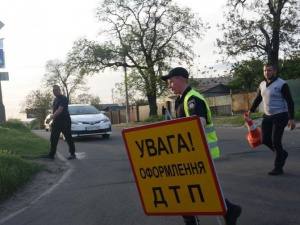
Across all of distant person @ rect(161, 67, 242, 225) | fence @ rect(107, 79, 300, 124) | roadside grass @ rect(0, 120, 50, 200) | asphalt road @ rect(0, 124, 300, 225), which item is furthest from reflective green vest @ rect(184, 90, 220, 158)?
fence @ rect(107, 79, 300, 124)

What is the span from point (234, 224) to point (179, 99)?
4.31ft

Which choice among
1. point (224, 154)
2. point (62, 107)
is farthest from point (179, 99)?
point (62, 107)

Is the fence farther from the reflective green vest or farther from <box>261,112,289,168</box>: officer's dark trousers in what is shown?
the reflective green vest

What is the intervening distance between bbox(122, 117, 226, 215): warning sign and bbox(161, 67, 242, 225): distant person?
0.48 metres

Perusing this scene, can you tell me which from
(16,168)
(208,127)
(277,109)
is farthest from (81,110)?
(208,127)

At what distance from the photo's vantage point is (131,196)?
20.0 ft

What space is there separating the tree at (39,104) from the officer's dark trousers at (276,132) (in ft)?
224

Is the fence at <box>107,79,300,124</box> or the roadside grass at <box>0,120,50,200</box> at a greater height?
the fence at <box>107,79,300,124</box>

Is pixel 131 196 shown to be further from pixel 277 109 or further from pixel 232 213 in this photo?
pixel 277 109

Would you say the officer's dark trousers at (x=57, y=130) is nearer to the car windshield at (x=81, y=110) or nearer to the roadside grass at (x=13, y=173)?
the roadside grass at (x=13, y=173)

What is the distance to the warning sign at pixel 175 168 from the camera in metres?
3.23

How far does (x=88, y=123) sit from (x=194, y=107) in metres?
12.0

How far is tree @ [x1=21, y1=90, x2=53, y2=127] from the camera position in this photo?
242 ft

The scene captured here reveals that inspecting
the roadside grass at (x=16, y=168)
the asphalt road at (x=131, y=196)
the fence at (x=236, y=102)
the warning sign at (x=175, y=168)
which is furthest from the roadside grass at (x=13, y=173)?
the fence at (x=236, y=102)
